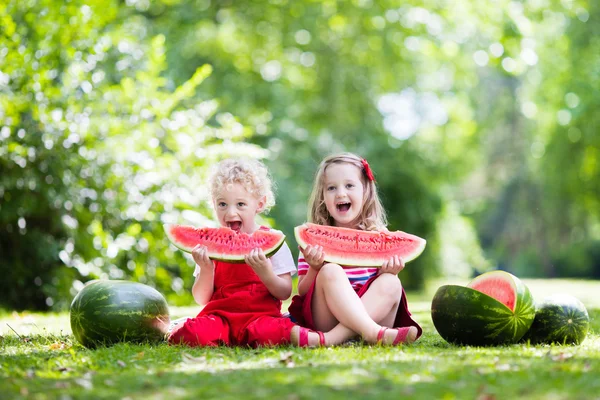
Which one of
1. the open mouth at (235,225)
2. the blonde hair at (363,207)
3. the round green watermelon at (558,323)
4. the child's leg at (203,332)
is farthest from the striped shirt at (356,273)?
the round green watermelon at (558,323)

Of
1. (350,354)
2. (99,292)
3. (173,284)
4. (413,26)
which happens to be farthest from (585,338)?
(413,26)

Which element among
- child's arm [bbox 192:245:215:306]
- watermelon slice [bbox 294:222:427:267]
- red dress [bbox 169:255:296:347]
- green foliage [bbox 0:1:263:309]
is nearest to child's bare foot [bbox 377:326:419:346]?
watermelon slice [bbox 294:222:427:267]

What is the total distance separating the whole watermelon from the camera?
14.8ft

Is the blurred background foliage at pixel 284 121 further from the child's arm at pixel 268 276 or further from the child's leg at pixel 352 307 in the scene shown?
the child's leg at pixel 352 307

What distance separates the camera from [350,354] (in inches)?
150

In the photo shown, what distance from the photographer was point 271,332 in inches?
176

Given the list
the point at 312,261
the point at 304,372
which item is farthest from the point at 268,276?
the point at 304,372

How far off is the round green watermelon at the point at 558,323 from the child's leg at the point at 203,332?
2.05 m

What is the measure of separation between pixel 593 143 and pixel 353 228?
14.6 meters

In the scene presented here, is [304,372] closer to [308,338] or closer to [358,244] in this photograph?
[308,338]

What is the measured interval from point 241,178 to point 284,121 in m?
12.6

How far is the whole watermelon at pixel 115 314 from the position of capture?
4.50 meters

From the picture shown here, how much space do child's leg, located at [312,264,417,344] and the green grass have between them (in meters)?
0.13

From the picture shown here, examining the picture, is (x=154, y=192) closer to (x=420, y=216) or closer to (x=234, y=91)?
(x=234, y=91)
